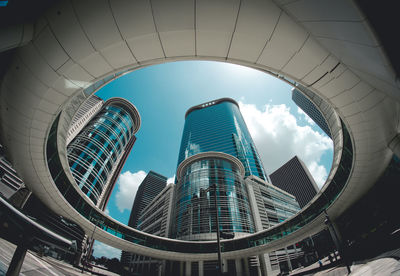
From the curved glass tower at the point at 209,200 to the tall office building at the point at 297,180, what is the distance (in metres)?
102

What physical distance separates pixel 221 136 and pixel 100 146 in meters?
58.5

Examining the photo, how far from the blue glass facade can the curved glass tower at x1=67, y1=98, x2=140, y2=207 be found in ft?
134

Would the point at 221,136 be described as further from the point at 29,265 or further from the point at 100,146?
the point at 29,265

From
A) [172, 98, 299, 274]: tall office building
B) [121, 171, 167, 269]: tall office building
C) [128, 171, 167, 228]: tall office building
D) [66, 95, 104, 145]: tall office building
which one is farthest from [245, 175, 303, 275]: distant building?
[128, 171, 167, 228]: tall office building

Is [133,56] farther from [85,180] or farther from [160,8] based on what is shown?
[85,180]

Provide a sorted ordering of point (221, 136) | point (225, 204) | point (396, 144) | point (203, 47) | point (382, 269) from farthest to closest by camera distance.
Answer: point (221, 136) < point (225, 204) < point (382, 269) < point (396, 144) < point (203, 47)

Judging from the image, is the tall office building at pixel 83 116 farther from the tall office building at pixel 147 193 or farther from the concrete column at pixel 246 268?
the tall office building at pixel 147 193

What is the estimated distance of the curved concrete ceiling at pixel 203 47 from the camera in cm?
295

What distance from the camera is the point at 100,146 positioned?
3828cm

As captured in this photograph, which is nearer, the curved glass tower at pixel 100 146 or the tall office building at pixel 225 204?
the tall office building at pixel 225 204

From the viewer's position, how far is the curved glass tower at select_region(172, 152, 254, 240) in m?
33.0

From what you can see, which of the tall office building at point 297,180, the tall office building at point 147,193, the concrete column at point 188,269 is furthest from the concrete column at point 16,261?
the tall office building at point 297,180

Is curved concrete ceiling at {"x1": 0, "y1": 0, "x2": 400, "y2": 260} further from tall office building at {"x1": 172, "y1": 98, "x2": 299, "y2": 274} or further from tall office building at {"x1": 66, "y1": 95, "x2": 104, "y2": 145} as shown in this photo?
tall office building at {"x1": 66, "y1": 95, "x2": 104, "y2": 145}

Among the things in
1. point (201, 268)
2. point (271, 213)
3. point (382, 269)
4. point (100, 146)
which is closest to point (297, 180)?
point (271, 213)
